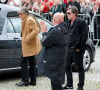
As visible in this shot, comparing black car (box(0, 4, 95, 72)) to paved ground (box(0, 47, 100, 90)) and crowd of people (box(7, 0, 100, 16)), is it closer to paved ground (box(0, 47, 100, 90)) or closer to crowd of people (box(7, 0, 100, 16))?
paved ground (box(0, 47, 100, 90))

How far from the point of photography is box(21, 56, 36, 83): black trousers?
8820 millimetres

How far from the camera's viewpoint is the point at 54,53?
6668 millimetres

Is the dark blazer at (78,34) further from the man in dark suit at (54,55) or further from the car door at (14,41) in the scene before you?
the car door at (14,41)

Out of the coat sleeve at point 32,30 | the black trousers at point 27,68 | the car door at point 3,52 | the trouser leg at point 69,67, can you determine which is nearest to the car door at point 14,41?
the car door at point 3,52

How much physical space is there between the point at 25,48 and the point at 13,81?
1.14 metres

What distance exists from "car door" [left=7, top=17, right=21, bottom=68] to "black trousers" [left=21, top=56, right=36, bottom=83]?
348mm

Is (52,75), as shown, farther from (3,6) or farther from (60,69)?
(3,6)

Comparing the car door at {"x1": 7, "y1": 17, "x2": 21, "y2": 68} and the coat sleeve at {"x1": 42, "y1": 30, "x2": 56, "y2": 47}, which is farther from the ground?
the coat sleeve at {"x1": 42, "y1": 30, "x2": 56, "y2": 47}

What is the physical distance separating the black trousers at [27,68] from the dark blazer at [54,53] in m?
2.14

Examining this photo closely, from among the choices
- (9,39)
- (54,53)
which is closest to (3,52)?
(9,39)

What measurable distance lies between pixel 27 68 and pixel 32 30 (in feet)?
3.06

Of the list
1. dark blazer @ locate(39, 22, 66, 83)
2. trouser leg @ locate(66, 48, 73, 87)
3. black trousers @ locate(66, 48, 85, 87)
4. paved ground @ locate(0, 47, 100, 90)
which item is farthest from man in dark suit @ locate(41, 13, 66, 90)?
paved ground @ locate(0, 47, 100, 90)

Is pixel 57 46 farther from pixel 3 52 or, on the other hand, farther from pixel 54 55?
pixel 3 52

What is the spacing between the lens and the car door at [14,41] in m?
9.05
